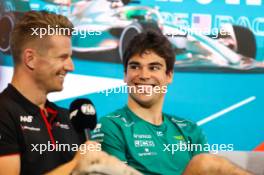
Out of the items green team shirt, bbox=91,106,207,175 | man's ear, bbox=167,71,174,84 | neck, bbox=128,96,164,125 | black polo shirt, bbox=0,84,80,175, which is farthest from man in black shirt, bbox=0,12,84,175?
man's ear, bbox=167,71,174,84

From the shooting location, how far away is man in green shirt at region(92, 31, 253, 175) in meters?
1.65

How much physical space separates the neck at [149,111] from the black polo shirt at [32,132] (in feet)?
0.85

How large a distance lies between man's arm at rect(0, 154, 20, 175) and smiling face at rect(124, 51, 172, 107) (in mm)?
540

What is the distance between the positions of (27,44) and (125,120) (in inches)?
18.0

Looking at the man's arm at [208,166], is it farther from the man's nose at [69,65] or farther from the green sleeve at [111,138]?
the man's nose at [69,65]

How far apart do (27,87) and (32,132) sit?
16 centimetres

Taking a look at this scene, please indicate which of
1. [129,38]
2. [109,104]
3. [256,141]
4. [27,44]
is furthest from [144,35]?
[256,141]

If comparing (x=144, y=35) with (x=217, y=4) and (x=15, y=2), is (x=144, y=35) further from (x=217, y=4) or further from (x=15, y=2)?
(x=15, y=2)

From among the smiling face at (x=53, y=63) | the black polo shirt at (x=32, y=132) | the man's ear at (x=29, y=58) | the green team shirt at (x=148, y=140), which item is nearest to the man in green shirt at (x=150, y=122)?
the green team shirt at (x=148, y=140)

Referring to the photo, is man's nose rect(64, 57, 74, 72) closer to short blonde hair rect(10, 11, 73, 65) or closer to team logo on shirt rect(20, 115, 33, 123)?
short blonde hair rect(10, 11, 73, 65)

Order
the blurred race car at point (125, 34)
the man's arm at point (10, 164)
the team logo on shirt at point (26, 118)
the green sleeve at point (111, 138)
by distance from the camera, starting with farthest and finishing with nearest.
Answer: the blurred race car at point (125, 34) < the green sleeve at point (111, 138) < the team logo on shirt at point (26, 118) < the man's arm at point (10, 164)

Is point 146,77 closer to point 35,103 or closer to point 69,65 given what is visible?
point 69,65

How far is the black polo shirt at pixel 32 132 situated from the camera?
141 cm

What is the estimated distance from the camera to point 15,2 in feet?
5.56
